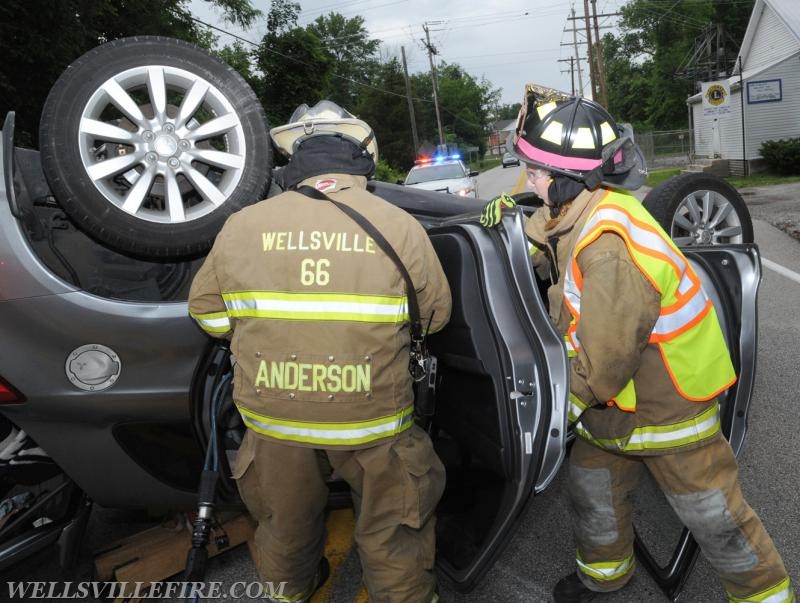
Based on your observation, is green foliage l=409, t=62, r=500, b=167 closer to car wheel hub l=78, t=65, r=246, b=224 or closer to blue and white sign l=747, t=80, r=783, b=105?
blue and white sign l=747, t=80, r=783, b=105

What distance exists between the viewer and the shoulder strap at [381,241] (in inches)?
78.8

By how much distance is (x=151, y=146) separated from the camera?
2.73m

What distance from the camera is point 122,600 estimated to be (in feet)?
8.70

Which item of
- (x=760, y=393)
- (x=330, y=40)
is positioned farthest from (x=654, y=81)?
(x=760, y=393)

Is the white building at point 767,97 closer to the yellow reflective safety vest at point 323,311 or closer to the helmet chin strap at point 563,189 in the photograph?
the helmet chin strap at point 563,189

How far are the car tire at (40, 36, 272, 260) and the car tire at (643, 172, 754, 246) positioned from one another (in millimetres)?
2445

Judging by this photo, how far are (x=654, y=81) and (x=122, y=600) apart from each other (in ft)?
199

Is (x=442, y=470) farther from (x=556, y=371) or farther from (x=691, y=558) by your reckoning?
(x=691, y=558)

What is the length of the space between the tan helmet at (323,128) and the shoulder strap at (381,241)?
0.27m

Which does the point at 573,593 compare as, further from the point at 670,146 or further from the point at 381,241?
the point at 670,146

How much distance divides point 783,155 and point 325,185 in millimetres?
22158

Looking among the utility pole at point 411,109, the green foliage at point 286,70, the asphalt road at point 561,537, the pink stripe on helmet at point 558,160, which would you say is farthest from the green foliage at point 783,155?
the utility pole at point 411,109

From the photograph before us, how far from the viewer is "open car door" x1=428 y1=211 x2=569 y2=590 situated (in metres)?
1.98

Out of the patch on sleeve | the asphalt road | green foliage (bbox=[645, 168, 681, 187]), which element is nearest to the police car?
green foliage (bbox=[645, 168, 681, 187])
